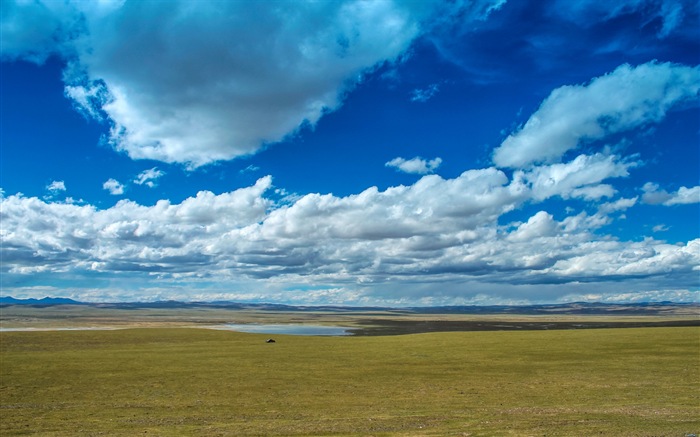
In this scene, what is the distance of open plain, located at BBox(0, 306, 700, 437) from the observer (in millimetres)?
26547

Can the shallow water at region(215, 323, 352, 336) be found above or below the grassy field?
below

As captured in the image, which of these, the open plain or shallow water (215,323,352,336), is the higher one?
the open plain

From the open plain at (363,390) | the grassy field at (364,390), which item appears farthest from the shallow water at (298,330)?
the open plain at (363,390)

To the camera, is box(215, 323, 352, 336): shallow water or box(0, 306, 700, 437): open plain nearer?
box(0, 306, 700, 437): open plain

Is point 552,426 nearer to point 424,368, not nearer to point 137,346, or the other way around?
point 424,368

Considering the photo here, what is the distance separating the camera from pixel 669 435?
21.7 metres

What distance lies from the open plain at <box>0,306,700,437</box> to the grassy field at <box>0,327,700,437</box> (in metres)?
0.14

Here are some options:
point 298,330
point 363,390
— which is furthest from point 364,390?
point 298,330

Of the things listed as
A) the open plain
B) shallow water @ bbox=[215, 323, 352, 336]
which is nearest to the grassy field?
the open plain

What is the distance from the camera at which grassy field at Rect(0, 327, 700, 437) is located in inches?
1045

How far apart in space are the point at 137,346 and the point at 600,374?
69.4m

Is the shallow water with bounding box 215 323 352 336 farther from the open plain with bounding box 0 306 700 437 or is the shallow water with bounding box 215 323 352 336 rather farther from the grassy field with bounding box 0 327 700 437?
the open plain with bounding box 0 306 700 437

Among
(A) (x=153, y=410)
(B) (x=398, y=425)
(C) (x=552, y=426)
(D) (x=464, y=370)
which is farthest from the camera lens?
(D) (x=464, y=370)

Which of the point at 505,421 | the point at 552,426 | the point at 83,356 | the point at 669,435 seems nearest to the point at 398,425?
the point at 505,421
